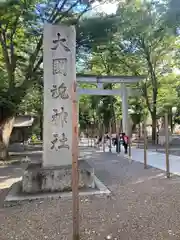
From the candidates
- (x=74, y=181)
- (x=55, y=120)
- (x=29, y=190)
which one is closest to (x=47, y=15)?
(x=55, y=120)

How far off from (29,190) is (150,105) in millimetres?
22398

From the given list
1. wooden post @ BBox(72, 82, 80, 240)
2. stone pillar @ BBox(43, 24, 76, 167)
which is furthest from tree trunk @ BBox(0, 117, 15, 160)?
wooden post @ BBox(72, 82, 80, 240)

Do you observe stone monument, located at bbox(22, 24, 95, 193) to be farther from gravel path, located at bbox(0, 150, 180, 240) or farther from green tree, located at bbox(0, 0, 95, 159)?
green tree, located at bbox(0, 0, 95, 159)

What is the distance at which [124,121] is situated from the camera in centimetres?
1798

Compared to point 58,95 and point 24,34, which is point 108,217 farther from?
point 24,34

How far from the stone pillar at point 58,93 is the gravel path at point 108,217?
1.46 m

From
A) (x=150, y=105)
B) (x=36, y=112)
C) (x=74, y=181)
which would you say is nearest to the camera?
(x=74, y=181)

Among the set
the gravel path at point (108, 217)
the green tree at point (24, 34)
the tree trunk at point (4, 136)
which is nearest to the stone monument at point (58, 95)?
the gravel path at point (108, 217)

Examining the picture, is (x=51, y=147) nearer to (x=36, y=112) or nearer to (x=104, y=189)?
(x=104, y=189)

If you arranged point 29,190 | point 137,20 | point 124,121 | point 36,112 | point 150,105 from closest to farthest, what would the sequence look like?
1. point 29,190
2. point 137,20
3. point 124,121
4. point 150,105
5. point 36,112

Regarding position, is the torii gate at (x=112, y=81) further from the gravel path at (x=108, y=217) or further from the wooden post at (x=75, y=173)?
the wooden post at (x=75, y=173)

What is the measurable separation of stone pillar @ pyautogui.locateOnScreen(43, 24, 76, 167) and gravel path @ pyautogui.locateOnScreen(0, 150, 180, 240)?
1463 mm

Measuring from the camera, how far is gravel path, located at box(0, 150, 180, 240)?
3908mm

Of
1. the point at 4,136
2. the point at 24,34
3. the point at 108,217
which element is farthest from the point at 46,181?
the point at 24,34
